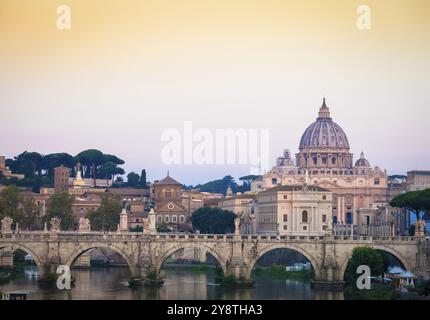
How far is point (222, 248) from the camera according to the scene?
44.4m

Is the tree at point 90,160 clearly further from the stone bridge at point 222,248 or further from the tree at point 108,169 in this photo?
the stone bridge at point 222,248

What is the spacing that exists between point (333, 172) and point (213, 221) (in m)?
27.9

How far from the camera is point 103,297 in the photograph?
37.6m

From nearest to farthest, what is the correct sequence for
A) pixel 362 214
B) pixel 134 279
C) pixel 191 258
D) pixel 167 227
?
pixel 134 279 < pixel 191 258 < pixel 167 227 < pixel 362 214

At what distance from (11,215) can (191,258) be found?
8.89m

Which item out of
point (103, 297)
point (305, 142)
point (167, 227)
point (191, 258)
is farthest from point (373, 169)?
point (103, 297)

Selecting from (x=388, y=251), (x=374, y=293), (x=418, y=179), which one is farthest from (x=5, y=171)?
(x=374, y=293)

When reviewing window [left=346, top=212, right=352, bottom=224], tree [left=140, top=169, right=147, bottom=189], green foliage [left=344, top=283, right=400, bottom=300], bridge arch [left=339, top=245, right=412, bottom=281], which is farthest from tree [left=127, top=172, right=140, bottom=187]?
green foliage [left=344, top=283, right=400, bottom=300]

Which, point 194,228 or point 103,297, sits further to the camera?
point 194,228

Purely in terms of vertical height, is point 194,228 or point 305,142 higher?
point 305,142

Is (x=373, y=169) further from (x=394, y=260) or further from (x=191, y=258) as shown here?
(x=394, y=260)

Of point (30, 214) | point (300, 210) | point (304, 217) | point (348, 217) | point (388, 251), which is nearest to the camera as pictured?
point (388, 251)

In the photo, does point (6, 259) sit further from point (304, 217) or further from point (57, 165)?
point (57, 165)
